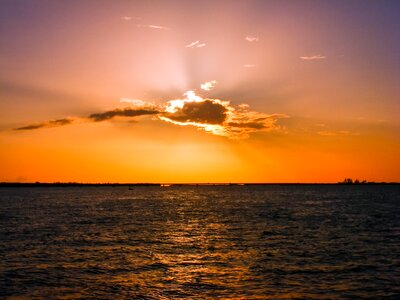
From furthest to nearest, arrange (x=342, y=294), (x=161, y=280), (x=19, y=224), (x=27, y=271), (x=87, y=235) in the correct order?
(x=19, y=224) → (x=87, y=235) → (x=27, y=271) → (x=161, y=280) → (x=342, y=294)

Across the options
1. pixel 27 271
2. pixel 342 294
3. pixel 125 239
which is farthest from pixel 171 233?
pixel 342 294

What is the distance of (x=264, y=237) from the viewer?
57.0m

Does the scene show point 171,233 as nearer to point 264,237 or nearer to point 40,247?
point 264,237

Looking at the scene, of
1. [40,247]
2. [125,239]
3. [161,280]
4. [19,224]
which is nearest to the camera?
[161,280]

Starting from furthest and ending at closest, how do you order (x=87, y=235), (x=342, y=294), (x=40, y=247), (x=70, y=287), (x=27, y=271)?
1. (x=87, y=235)
2. (x=40, y=247)
3. (x=27, y=271)
4. (x=70, y=287)
5. (x=342, y=294)

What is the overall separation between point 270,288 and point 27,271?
2042cm

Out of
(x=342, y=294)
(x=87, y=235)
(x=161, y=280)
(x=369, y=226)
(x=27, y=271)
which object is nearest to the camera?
(x=342, y=294)

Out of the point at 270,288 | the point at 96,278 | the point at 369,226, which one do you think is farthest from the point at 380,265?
the point at 369,226

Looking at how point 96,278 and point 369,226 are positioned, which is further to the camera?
point 369,226

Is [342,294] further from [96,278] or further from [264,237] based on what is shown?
[264,237]

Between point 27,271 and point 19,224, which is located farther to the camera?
point 19,224

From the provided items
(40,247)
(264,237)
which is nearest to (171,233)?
(264,237)

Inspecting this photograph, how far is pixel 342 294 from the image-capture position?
28.4 metres

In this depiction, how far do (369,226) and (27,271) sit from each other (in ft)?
184
